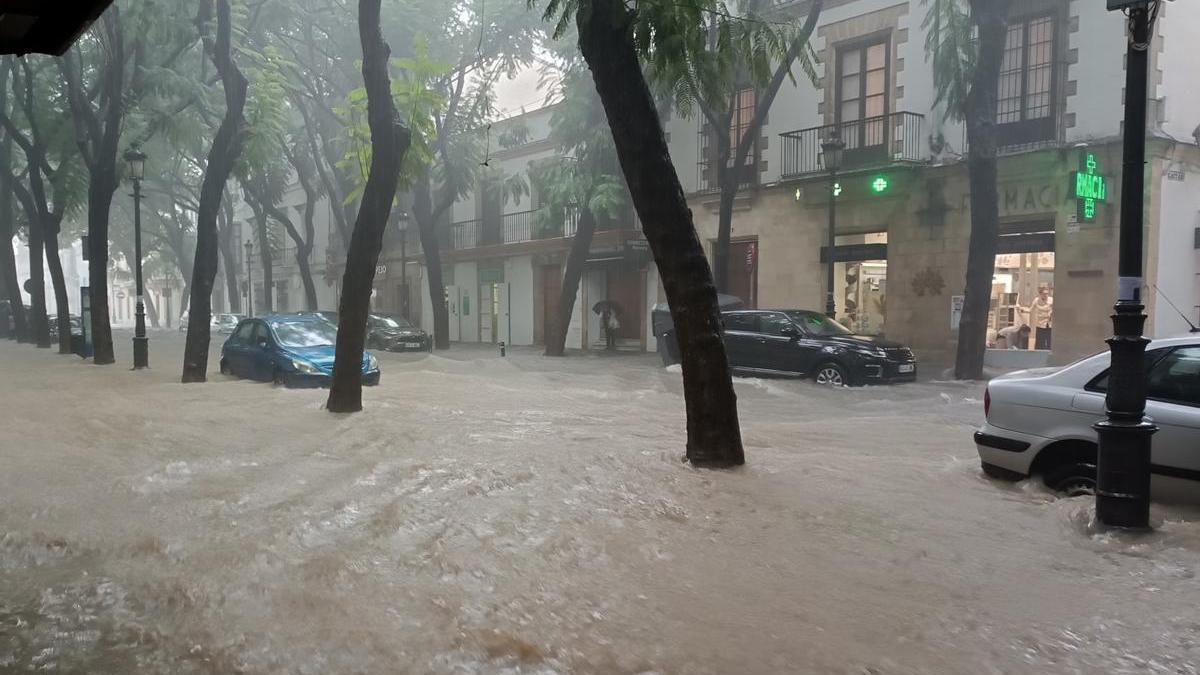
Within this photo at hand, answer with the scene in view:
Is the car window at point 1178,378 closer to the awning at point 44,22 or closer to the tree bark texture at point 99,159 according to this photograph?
the awning at point 44,22

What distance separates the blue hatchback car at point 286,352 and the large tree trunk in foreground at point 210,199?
558 mm

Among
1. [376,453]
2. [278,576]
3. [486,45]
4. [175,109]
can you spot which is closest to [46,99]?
[175,109]

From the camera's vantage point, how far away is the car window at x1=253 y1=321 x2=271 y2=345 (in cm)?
1477

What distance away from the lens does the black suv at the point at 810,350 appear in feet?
49.8

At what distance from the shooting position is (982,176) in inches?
607

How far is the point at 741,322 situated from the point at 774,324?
717 millimetres

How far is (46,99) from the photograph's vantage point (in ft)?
70.5

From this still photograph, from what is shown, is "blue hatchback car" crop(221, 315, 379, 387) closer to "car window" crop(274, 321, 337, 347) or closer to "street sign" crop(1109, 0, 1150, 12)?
"car window" crop(274, 321, 337, 347)

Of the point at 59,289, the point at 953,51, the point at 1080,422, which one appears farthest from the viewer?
the point at 59,289

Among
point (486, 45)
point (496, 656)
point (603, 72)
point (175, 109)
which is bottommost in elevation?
point (496, 656)

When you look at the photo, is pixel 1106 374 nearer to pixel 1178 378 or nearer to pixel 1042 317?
pixel 1178 378

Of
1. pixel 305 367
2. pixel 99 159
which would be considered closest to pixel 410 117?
pixel 305 367

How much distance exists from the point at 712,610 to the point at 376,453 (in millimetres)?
5064

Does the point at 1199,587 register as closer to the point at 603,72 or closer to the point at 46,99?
the point at 603,72
